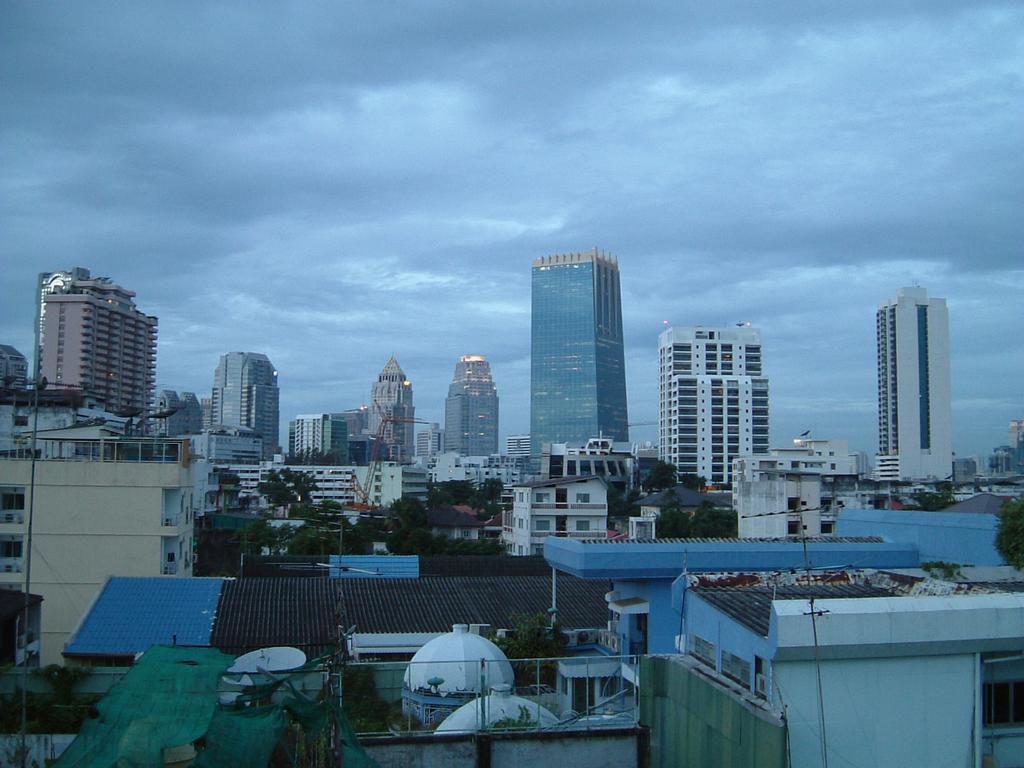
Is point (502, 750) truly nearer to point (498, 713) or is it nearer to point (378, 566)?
point (498, 713)

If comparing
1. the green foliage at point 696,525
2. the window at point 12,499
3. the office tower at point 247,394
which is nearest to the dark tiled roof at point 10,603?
the window at point 12,499

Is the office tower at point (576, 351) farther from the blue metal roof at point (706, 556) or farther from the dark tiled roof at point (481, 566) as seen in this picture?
the blue metal roof at point (706, 556)

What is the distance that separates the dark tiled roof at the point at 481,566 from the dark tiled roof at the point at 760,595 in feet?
68.7

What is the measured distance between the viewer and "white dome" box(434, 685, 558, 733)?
1052cm

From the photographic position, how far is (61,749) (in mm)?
9773

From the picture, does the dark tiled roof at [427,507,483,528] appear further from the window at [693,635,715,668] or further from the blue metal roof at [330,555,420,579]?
the window at [693,635,715,668]

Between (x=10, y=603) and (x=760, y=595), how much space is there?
14.5 meters

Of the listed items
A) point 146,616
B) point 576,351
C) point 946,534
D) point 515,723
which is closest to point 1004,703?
point 515,723

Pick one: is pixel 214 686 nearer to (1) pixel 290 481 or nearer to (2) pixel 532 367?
(1) pixel 290 481

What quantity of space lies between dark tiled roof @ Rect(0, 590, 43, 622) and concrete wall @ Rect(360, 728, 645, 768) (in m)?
11.0

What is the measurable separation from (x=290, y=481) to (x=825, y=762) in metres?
77.5

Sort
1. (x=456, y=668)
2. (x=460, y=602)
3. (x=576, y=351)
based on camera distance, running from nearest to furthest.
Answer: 1. (x=456, y=668)
2. (x=460, y=602)
3. (x=576, y=351)

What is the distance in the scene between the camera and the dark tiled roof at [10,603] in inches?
672

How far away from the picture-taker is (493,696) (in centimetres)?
1148
